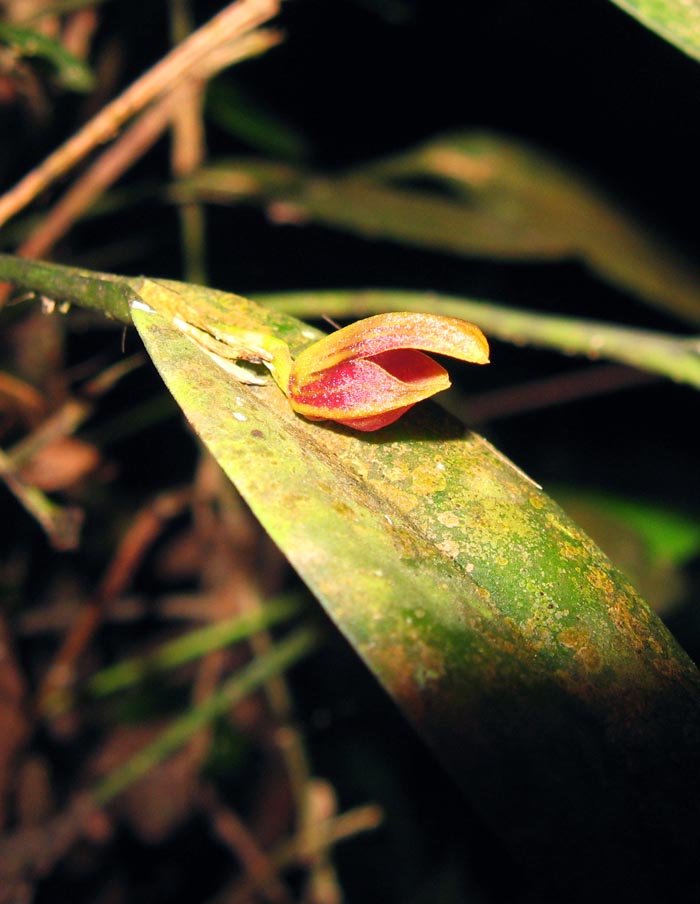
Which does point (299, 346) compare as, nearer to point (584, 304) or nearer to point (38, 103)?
point (38, 103)

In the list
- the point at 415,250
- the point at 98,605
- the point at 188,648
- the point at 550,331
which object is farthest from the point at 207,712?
the point at 415,250

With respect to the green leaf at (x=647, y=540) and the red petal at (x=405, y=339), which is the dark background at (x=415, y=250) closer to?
the green leaf at (x=647, y=540)

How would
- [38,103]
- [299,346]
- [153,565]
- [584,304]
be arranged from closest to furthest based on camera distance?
[299,346], [38,103], [153,565], [584,304]

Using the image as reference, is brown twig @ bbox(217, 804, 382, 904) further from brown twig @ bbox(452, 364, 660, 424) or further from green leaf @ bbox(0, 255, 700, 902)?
green leaf @ bbox(0, 255, 700, 902)

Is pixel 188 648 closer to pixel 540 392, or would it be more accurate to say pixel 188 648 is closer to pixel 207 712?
pixel 207 712

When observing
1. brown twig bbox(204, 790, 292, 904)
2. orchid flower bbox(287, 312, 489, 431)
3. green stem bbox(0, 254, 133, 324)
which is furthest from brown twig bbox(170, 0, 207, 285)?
brown twig bbox(204, 790, 292, 904)

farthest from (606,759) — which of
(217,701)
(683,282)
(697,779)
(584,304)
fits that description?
(584,304)

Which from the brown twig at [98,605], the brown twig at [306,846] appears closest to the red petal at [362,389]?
the brown twig at [98,605]

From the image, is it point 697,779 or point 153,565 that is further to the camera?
point 153,565
